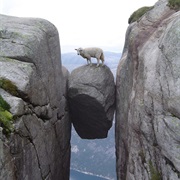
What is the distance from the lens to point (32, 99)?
74.1 ft

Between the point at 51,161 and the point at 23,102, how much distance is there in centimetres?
819

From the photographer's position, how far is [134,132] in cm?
2362

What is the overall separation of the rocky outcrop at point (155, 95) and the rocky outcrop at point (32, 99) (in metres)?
6.72

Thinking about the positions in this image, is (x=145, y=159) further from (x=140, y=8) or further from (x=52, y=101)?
(x=140, y=8)

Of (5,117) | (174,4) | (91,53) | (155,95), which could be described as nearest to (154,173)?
(155,95)

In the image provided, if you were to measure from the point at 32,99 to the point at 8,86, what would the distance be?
258 centimetres

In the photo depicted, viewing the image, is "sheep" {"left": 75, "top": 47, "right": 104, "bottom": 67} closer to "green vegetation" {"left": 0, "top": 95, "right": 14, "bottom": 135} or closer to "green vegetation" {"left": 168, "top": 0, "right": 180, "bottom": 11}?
"green vegetation" {"left": 168, "top": 0, "right": 180, "bottom": 11}

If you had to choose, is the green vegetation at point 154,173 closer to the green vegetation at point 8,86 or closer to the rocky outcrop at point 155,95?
the rocky outcrop at point 155,95

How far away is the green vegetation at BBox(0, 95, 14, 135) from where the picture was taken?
1838 centimetres

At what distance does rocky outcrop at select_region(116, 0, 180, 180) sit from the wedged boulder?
18.4ft

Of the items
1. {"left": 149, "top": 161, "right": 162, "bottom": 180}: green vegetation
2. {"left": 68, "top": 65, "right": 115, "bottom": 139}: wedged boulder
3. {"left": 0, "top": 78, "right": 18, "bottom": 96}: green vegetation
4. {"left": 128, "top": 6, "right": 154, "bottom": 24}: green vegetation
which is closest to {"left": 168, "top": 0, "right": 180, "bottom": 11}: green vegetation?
{"left": 128, "top": 6, "right": 154, "bottom": 24}: green vegetation

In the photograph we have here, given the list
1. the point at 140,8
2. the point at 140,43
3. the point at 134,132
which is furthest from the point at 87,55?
the point at 134,132

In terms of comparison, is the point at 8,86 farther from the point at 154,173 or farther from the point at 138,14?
the point at 138,14

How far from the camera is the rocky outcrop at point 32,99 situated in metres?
19.5
